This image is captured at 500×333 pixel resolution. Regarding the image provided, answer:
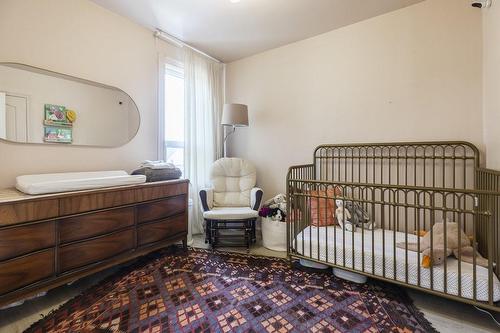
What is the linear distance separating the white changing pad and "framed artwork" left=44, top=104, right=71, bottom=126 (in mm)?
431

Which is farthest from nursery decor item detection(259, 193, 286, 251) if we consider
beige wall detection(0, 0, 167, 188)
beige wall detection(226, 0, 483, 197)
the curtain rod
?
the curtain rod

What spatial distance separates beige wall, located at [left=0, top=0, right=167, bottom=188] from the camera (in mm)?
1715

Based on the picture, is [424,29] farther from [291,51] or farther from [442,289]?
[442,289]

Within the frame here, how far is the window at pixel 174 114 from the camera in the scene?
278cm

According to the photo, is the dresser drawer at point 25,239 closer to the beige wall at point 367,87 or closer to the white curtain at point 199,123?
the white curtain at point 199,123

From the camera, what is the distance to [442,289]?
1.45 m

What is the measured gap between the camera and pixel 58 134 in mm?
1931

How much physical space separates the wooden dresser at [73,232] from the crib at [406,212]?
48.3 inches

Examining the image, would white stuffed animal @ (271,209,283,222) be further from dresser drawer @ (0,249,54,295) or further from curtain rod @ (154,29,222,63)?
curtain rod @ (154,29,222,63)

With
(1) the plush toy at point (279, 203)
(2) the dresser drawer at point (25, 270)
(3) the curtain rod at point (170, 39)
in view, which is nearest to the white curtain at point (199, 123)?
(3) the curtain rod at point (170, 39)

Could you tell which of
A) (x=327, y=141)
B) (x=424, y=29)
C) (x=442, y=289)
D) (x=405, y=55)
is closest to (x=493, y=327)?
(x=442, y=289)

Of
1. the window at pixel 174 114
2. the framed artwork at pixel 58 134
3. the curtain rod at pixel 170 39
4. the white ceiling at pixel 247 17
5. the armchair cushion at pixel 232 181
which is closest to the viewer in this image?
the framed artwork at pixel 58 134

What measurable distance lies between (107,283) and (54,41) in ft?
6.47

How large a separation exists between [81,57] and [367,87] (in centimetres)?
272
